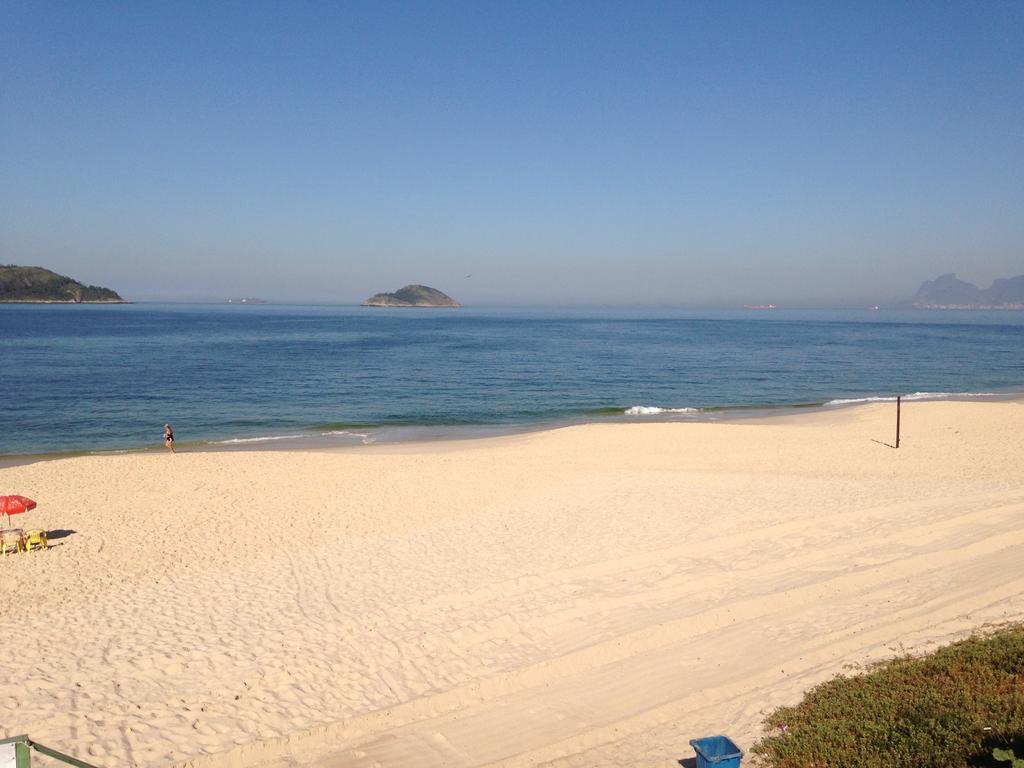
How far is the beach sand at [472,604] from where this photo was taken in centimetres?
784

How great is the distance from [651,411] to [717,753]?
2973 cm

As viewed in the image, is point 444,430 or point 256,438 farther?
point 444,430

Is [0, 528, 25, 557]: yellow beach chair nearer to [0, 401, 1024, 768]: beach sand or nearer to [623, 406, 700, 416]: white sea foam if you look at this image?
[0, 401, 1024, 768]: beach sand

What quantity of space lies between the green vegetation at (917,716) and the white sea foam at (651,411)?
1051 inches

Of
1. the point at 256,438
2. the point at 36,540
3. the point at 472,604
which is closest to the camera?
the point at 472,604

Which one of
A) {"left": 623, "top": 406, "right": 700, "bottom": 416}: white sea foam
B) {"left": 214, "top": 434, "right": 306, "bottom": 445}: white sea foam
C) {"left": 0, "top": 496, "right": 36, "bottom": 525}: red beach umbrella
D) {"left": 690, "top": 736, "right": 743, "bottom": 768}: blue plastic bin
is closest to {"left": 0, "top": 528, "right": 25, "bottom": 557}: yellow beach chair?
{"left": 0, "top": 496, "right": 36, "bottom": 525}: red beach umbrella

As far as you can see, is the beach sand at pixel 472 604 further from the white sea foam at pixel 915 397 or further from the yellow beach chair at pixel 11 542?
the white sea foam at pixel 915 397

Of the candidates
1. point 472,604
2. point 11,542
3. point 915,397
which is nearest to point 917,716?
point 472,604

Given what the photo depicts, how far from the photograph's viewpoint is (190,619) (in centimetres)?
1060

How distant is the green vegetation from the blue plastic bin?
52 cm

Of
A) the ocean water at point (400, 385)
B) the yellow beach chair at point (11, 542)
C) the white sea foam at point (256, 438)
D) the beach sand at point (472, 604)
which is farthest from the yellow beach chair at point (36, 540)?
the white sea foam at point (256, 438)

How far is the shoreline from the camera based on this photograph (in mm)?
26516

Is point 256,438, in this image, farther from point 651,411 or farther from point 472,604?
point 472,604

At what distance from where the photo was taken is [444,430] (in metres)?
31.3
